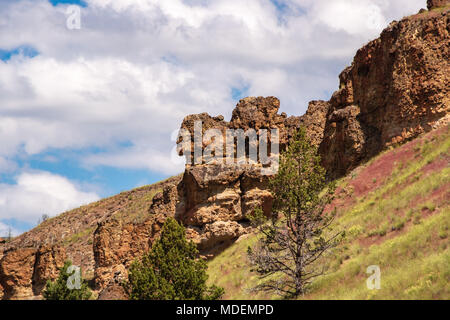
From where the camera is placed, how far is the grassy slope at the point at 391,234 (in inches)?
815

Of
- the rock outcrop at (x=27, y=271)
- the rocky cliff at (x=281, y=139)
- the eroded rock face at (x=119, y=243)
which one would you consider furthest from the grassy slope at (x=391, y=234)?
the rock outcrop at (x=27, y=271)

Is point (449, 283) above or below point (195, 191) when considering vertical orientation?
below

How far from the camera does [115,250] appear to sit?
44875 millimetres

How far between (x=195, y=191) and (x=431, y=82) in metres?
22.5

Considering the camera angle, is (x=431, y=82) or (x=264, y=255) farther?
(x=431, y=82)

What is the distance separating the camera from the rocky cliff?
141 ft

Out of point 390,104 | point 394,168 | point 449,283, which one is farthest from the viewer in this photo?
point 390,104

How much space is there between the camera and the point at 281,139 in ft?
163

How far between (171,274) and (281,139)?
26.4 meters

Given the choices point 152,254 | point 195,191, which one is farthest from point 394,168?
point 152,254

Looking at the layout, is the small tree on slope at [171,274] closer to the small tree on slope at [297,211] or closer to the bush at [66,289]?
the small tree on slope at [297,211]

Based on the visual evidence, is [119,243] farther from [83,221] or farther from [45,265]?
[83,221]

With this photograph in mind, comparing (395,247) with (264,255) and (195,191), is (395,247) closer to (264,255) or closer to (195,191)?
(264,255)
